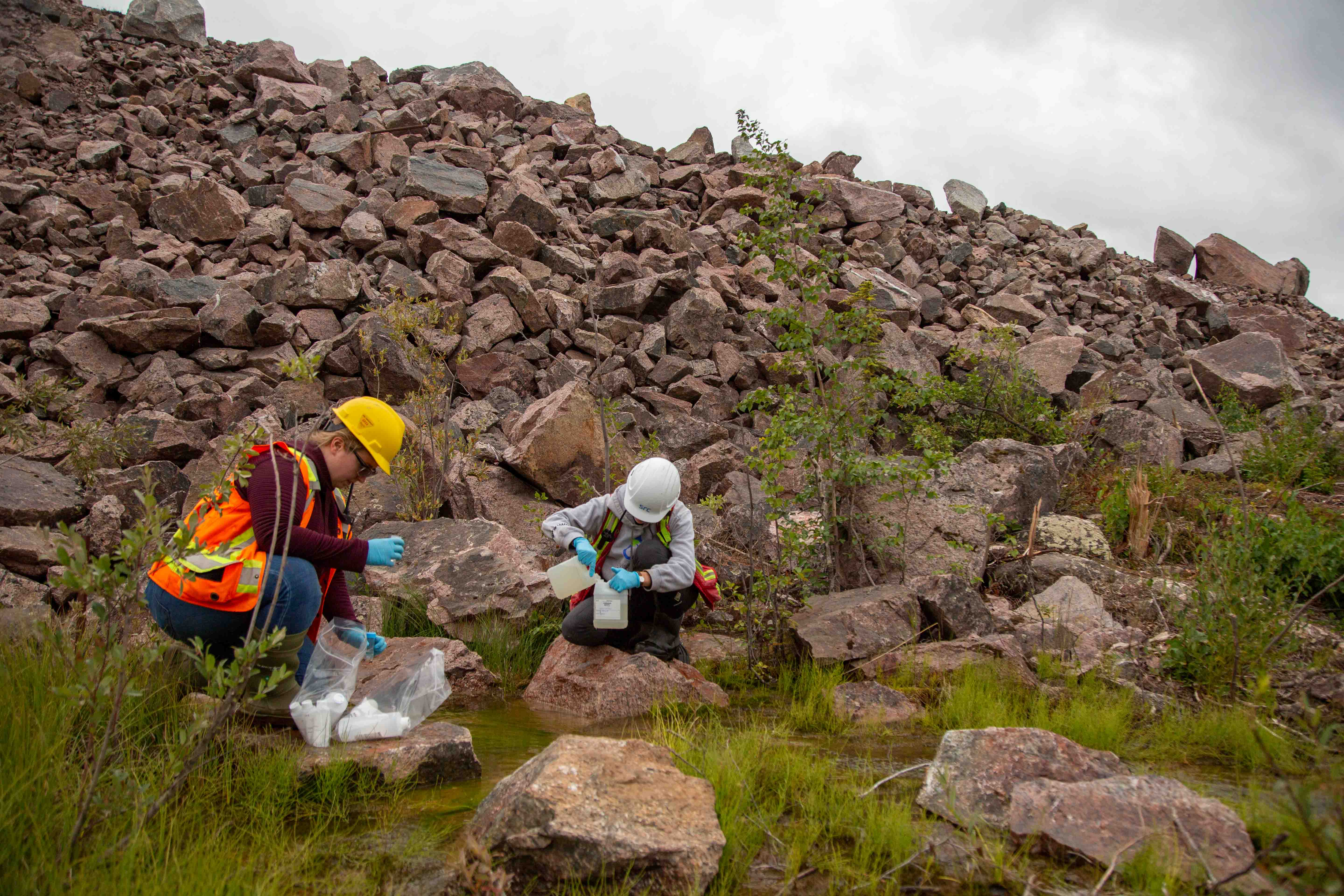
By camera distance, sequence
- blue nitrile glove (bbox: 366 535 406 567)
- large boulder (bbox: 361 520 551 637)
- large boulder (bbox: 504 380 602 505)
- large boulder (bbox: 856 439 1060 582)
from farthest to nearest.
A: large boulder (bbox: 504 380 602 505) → large boulder (bbox: 856 439 1060 582) → large boulder (bbox: 361 520 551 637) → blue nitrile glove (bbox: 366 535 406 567)

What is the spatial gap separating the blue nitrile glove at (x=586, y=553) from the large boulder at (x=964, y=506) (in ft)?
7.74

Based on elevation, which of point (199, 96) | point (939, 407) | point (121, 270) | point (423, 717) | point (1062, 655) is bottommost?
point (423, 717)

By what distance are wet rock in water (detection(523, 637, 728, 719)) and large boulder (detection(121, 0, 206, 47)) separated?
17.0m

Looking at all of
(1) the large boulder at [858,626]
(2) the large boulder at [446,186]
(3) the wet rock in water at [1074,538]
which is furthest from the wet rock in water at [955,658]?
Answer: (2) the large boulder at [446,186]

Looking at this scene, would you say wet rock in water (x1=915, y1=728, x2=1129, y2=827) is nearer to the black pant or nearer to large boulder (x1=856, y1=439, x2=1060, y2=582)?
the black pant

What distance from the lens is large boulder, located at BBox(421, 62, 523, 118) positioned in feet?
50.5

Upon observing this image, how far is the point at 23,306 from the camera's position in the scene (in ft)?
29.0

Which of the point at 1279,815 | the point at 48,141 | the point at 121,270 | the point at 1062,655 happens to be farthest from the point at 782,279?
the point at 48,141

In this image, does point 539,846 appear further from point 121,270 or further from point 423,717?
point 121,270

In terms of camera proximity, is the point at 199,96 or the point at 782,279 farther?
the point at 199,96

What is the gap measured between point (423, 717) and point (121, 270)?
8445mm

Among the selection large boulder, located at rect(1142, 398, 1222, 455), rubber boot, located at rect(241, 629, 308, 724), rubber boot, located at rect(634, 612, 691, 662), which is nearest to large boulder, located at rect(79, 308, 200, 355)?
rubber boot, located at rect(241, 629, 308, 724)

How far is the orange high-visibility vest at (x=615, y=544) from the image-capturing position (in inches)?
186

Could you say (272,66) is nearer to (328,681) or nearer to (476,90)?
(476,90)
